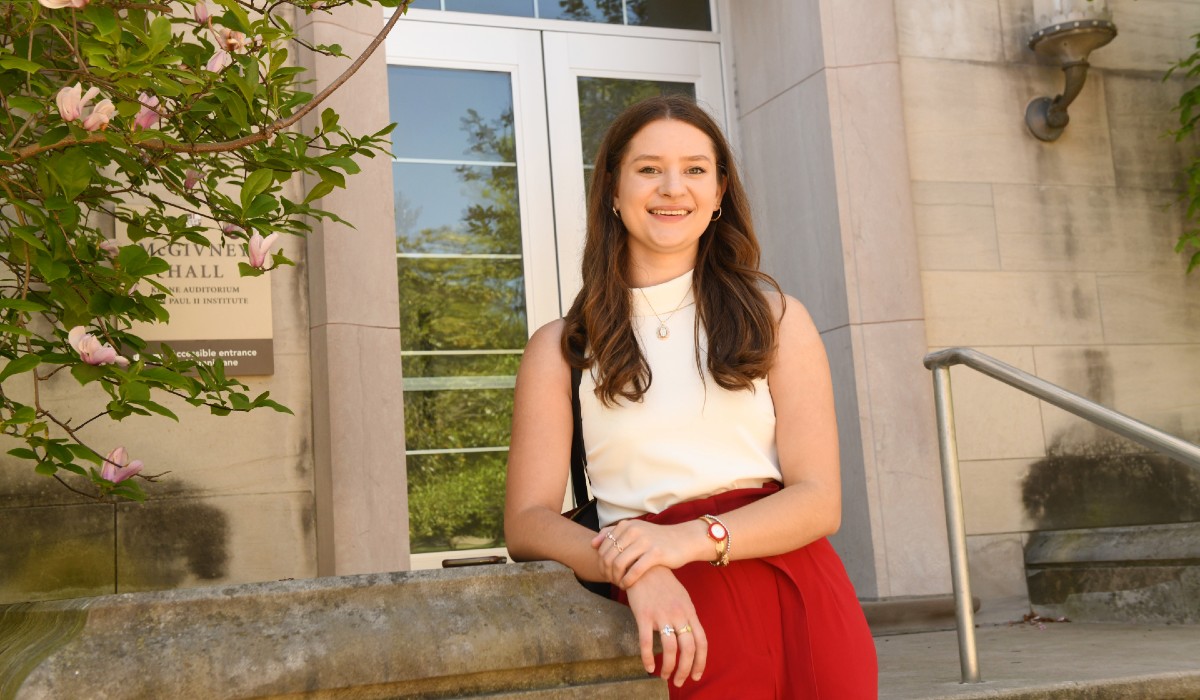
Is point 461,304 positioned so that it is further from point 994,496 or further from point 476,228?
point 994,496

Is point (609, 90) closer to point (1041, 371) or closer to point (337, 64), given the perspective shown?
point (337, 64)

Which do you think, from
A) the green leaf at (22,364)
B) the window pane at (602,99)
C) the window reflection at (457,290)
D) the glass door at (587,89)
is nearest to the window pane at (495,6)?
the window reflection at (457,290)

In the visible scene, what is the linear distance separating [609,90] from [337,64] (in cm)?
159

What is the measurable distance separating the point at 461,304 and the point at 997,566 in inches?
101

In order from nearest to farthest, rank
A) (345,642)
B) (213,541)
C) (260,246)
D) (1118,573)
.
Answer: (345,642), (260,246), (213,541), (1118,573)

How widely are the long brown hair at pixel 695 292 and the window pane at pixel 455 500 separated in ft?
10.9

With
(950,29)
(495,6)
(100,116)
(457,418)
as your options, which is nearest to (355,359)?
(457,418)

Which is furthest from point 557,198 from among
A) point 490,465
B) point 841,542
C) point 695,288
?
point 695,288

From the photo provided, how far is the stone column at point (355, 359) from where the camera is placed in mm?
4602

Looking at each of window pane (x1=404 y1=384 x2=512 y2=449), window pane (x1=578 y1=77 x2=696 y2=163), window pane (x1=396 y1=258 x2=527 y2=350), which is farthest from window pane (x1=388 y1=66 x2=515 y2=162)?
window pane (x1=404 y1=384 x2=512 y2=449)

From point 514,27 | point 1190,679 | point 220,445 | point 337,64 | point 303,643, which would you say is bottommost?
point 1190,679

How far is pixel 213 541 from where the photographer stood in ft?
14.8

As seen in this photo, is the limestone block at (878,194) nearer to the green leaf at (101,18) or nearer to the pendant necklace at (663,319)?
the pendant necklace at (663,319)

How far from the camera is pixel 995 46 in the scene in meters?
5.91
